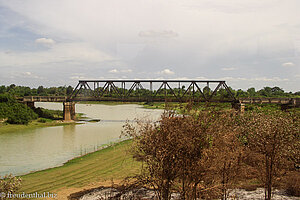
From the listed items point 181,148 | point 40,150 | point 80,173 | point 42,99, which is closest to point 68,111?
point 42,99

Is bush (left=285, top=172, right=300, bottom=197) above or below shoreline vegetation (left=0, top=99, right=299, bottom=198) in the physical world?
above

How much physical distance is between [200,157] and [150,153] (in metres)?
1.98

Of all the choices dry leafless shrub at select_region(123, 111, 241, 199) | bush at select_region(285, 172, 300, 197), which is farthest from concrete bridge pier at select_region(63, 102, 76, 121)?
dry leafless shrub at select_region(123, 111, 241, 199)

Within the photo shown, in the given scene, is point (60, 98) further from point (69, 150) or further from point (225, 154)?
point (225, 154)

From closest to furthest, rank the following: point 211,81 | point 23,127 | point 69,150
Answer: point 69,150 < point 23,127 < point 211,81

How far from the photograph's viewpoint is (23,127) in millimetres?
47312

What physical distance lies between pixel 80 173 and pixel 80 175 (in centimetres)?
47

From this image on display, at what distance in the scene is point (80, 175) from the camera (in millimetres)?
19188

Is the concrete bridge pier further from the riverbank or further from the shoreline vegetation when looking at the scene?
the riverbank

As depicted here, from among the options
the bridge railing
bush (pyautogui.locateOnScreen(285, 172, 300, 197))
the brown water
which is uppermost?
the bridge railing

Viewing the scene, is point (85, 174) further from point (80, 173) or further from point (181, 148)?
point (181, 148)

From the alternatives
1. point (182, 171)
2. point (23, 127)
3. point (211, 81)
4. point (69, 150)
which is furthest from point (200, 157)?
point (211, 81)

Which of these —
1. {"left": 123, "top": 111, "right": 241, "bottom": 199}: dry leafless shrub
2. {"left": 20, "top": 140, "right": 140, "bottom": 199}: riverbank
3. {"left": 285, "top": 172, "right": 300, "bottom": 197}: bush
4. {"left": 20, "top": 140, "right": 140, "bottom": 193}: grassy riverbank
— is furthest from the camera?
{"left": 20, "top": 140, "right": 140, "bottom": 193}: grassy riverbank

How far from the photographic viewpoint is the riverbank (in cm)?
1652
